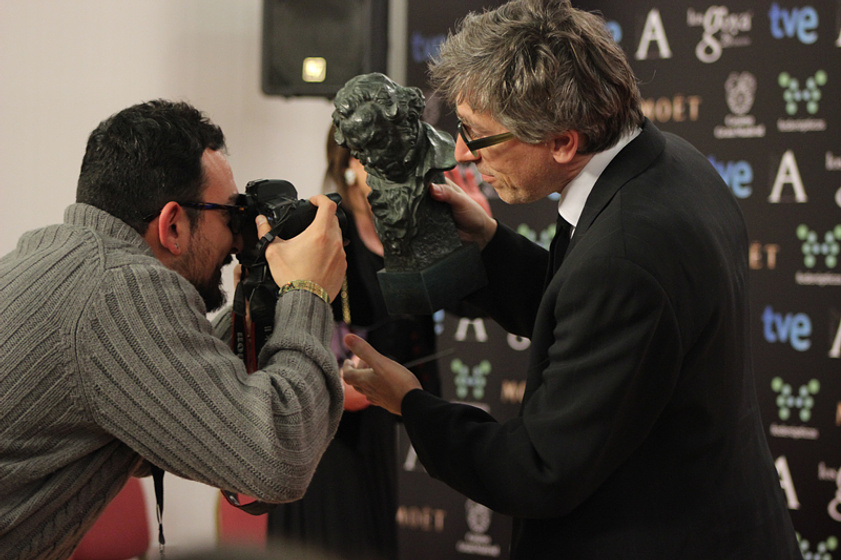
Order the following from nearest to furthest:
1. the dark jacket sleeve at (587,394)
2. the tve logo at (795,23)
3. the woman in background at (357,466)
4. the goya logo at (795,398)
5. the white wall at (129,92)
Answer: the dark jacket sleeve at (587,394), the woman in background at (357,466), the tve logo at (795,23), the goya logo at (795,398), the white wall at (129,92)

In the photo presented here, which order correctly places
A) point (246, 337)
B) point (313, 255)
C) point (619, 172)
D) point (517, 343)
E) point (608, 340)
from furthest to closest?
point (517, 343)
point (246, 337)
point (313, 255)
point (619, 172)
point (608, 340)

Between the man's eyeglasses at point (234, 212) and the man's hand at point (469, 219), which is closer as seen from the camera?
the man's eyeglasses at point (234, 212)

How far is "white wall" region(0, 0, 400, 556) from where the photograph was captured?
3215 mm

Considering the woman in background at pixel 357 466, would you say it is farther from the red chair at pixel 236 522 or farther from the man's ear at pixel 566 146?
the man's ear at pixel 566 146

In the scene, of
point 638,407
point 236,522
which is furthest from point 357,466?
point 638,407

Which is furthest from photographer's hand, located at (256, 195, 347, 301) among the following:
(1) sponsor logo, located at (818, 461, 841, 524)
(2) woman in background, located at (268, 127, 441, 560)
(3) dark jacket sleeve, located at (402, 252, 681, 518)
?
(1) sponsor logo, located at (818, 461, 841, 524)

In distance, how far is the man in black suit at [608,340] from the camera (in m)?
1.21

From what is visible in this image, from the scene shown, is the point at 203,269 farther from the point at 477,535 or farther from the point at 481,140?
the point at 477,535

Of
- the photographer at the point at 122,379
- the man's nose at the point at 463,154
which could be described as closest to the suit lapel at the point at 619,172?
the man's nose at the point at 463,154

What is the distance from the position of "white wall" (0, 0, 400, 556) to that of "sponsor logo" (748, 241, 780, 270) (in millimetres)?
2037

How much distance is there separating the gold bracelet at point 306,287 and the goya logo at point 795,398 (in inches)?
89.1

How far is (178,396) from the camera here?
48.9 inches

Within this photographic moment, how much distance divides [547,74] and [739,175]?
6.80 feet

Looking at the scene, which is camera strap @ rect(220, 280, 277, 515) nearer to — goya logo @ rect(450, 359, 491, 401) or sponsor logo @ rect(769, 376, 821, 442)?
goya logo @ rect(450, 359, 491, 401)
